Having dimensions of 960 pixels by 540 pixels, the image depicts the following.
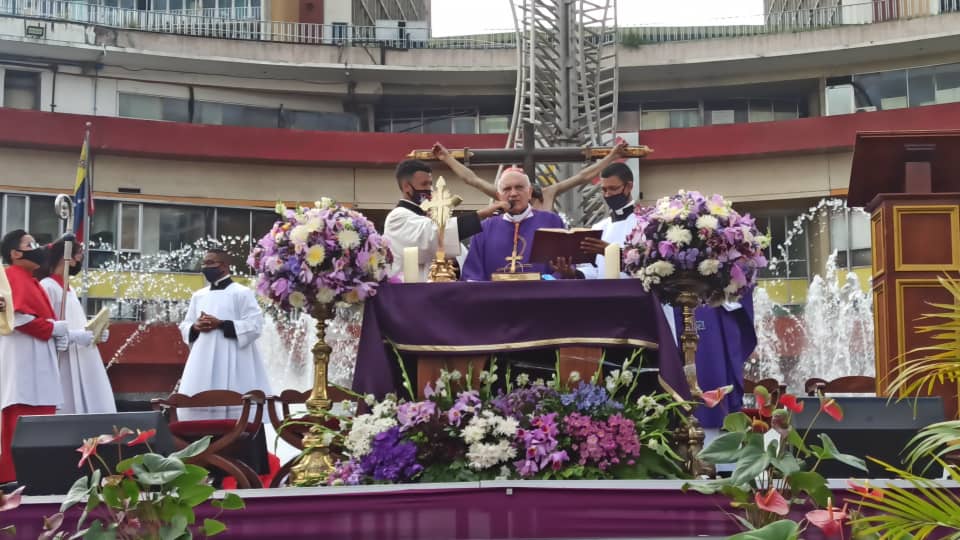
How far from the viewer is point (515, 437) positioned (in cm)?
621

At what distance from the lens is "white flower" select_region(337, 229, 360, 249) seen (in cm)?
676

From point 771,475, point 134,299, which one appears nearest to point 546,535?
point 771,475

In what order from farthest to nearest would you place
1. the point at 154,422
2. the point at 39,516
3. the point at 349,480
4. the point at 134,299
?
the point at 134,299 → the point at 349,480 → the point at 154,422 → the point at 39,516

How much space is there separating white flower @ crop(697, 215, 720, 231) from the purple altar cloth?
443mm

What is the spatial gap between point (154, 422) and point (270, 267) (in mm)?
1273

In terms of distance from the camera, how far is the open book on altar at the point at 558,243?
6.96 meters

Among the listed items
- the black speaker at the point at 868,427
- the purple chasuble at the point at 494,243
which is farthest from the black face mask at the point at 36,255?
the black speaker at the point at 868,427

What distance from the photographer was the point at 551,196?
970cm

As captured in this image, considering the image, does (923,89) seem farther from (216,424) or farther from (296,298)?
(296,298)

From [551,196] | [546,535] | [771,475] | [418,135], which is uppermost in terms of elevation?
[418,135]

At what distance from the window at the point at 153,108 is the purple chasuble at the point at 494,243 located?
23383mm

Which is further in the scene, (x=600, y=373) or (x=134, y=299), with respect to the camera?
(x=134, y=299)

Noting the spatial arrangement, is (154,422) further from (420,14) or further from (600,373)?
(420,14)

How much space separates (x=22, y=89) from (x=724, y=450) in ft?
91.4
